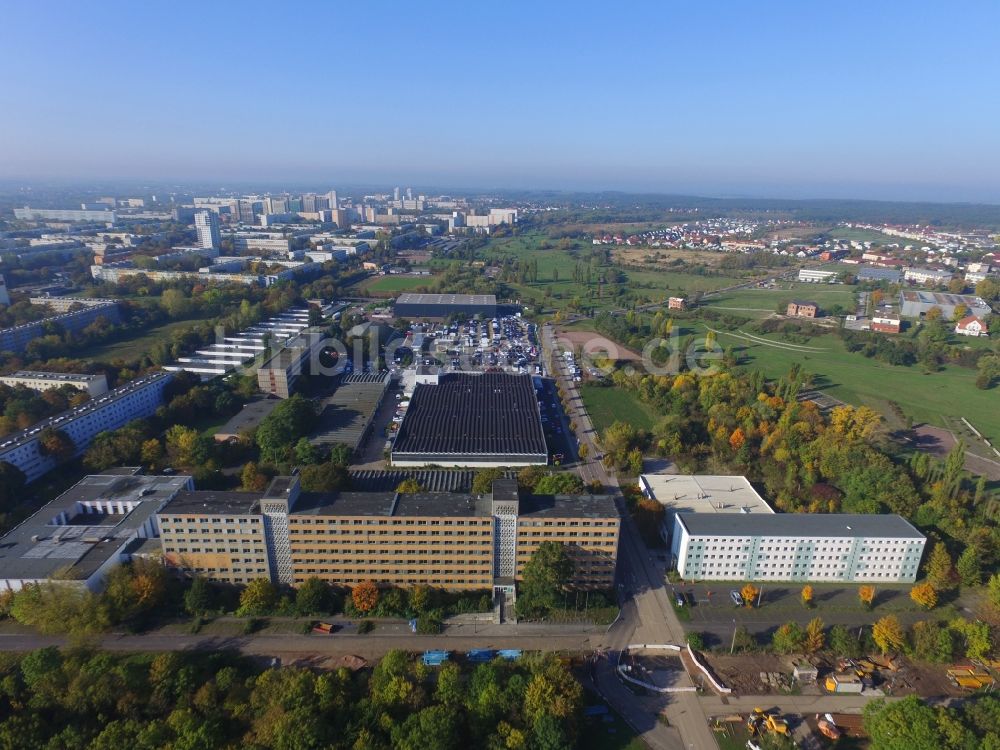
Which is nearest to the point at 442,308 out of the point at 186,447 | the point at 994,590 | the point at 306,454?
the point at 306,454

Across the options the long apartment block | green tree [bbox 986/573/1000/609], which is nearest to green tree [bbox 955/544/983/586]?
green tree [bbox 986/573/1000/609]

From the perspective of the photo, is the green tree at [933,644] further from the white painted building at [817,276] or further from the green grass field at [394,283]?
the white painted building at [817,276]

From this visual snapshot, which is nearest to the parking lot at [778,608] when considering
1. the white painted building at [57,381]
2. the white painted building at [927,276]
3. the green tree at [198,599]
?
the green tree at [198,599]

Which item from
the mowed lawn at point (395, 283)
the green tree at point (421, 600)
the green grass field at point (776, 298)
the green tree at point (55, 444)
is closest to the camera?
the green tree at point (421, 600)

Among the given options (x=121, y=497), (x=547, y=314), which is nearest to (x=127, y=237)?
(x=547, y=314)

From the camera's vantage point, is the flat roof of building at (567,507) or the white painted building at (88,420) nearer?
the flat roof of building at (567,507)

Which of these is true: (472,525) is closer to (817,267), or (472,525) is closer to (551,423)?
(551,423)
